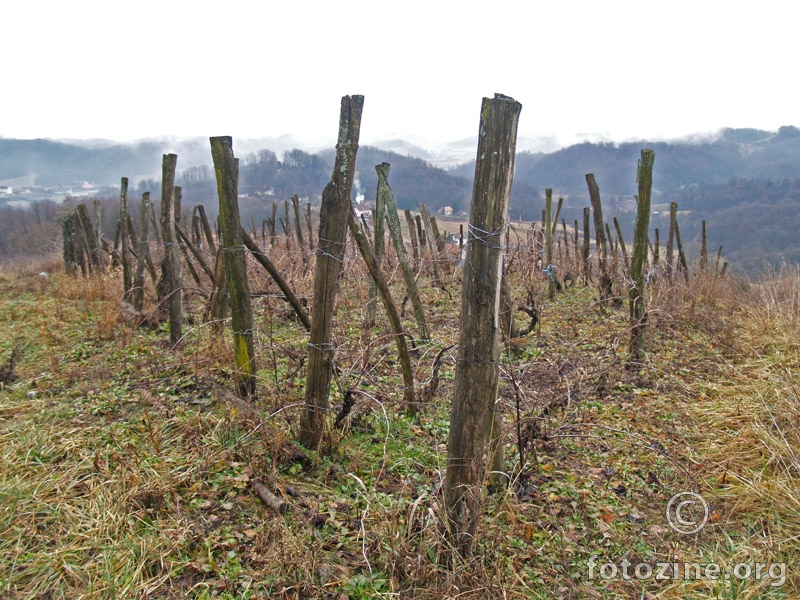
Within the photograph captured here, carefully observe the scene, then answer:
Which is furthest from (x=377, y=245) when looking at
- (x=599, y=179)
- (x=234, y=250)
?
(x=599, y=179)

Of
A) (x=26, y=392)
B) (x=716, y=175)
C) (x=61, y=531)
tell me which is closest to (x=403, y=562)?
(x=61, y=531)

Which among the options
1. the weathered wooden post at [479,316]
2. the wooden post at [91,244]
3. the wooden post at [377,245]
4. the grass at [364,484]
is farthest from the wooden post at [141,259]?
the weathered wooden post at [479,316]

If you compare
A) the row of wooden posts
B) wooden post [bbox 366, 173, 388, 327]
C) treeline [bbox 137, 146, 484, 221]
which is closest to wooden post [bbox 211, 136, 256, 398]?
the row of wooden posts

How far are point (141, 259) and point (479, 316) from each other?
5564mm

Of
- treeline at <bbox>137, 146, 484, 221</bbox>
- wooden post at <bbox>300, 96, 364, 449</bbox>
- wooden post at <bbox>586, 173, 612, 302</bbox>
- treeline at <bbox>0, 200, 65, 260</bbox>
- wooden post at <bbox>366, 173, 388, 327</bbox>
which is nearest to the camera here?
wooden post at <bbox>300, 96, 364, 449</bbox>

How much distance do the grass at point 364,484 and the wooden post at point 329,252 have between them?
A: 0.18m

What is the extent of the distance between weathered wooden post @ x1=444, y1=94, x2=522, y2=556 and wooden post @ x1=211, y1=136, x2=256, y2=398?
5.89ft

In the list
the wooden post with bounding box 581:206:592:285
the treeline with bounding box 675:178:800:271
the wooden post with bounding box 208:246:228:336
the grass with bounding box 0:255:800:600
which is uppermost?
the treeline with bounding box 675:178:800:271

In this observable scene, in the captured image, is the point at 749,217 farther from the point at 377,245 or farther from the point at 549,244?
the point at 377,245

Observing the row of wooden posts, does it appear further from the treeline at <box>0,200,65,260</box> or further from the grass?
the treeline at <box>0,200,65,260</box>

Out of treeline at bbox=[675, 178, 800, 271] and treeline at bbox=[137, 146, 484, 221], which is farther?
treeline at bbox=[137, 146, 484, 221]

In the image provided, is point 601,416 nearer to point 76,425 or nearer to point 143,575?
point 143,575

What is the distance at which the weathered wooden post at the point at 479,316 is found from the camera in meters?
2.01

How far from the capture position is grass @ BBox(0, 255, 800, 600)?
7.07 ft
